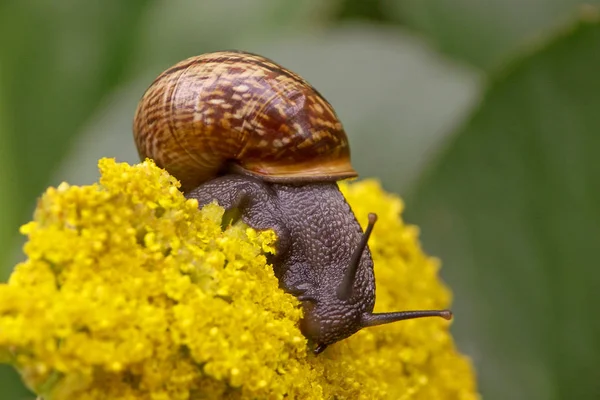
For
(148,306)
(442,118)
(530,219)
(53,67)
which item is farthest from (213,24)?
(148,306)

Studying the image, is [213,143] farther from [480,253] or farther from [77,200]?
[480,253]

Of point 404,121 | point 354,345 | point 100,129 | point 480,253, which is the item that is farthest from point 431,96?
point 354,345

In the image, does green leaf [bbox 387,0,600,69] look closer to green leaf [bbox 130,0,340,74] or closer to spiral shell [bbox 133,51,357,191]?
green leaf [bbox 130,0,340,74]

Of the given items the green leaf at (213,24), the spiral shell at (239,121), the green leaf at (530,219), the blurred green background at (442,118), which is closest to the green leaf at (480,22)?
the blurred green background at (442,118)

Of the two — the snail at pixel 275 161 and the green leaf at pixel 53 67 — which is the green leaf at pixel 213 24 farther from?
the snail at pixel 275 161

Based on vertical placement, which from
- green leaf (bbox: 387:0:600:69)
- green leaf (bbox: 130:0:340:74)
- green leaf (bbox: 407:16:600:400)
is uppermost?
green leaf (bbox: 387:0:600:69)

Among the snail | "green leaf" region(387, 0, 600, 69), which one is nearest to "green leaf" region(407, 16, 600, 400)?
"green leaf" region(387, 0, 600, 69)

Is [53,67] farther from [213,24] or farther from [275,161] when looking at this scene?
[275,161]
